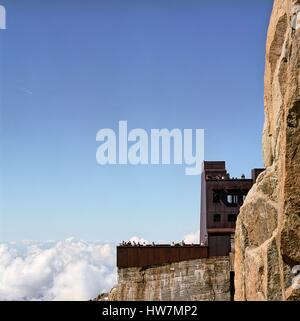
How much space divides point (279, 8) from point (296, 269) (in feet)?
34.2

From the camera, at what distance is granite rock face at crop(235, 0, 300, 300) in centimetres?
1476

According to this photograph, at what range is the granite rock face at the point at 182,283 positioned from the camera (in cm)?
3975

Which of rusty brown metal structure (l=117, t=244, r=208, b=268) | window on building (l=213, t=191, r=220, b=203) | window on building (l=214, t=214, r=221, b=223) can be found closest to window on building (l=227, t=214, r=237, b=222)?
window on building (l=214, t=214, r=221, b=223)

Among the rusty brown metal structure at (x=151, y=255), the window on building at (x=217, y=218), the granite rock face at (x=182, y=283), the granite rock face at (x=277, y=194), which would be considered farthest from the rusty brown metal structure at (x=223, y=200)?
the granite rock face at (x=277, y=194)

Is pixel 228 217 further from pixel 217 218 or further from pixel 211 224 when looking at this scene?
pixel 211 224

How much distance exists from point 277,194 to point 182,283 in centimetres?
2387

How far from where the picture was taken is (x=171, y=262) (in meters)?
43.9

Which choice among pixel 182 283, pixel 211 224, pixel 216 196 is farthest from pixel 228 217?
pixel 182 283

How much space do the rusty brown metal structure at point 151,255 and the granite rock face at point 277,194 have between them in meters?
23.3

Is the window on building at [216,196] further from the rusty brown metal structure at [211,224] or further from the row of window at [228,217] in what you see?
the row of window at [228,217]

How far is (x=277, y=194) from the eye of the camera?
17.9 meters

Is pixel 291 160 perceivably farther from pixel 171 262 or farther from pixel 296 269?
pixel 171 262

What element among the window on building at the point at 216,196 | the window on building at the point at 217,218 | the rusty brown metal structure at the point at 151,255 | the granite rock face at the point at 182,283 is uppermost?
the window on building at the point at 216,196
